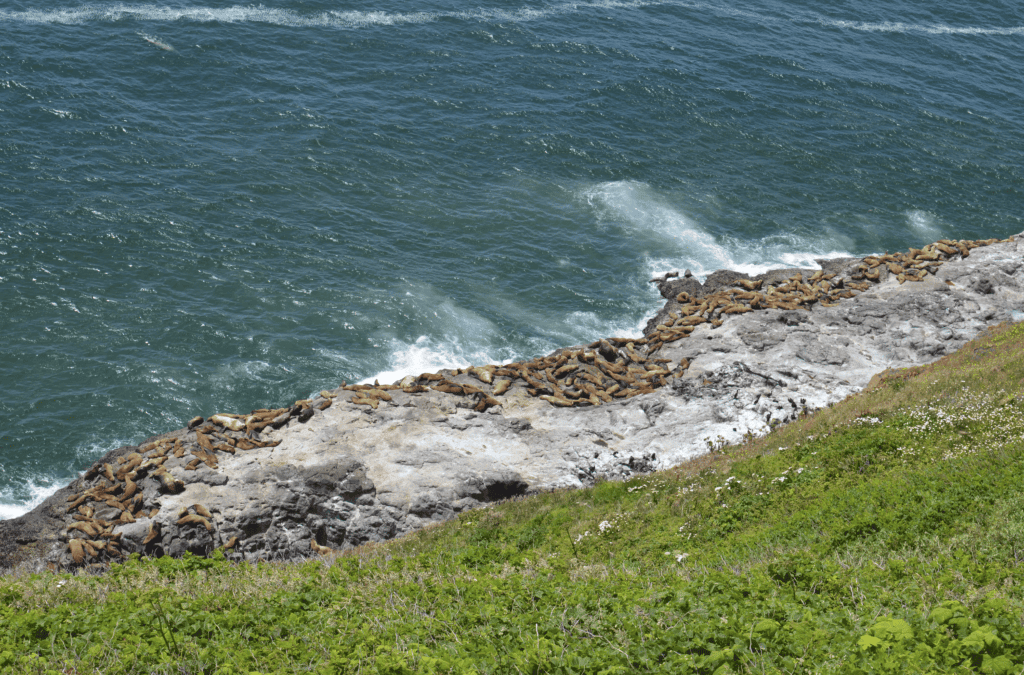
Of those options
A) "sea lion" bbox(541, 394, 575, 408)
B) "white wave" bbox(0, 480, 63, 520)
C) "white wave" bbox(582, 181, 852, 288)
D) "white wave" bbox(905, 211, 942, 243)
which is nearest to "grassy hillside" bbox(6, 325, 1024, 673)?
"sea lion" bbox(541, 394, 575, 408)

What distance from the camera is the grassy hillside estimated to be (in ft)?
39.1

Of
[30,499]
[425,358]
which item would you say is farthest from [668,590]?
[425,358]

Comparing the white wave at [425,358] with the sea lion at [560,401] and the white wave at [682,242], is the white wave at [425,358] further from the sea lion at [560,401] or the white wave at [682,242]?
the white wave at [682,242]

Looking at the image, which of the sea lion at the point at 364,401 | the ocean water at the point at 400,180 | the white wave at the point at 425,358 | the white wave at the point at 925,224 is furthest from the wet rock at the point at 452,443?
the white wave at the point at 925,224

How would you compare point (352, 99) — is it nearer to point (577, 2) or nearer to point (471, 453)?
point (577, 2)

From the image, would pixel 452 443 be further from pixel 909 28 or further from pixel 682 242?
pixel 909 28

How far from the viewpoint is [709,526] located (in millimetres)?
21500

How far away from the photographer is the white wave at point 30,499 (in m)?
30.1

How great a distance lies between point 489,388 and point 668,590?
19359 mm

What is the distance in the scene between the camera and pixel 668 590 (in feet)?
46.9

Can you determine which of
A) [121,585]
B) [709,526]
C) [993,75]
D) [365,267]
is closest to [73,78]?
[365,267]

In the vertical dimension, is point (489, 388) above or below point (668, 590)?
below

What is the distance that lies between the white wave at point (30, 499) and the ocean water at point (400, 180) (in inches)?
3.3

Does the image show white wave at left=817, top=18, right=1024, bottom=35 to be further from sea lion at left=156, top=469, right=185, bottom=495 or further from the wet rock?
sea lion at left=156, top=469, right=185, bottom=495
